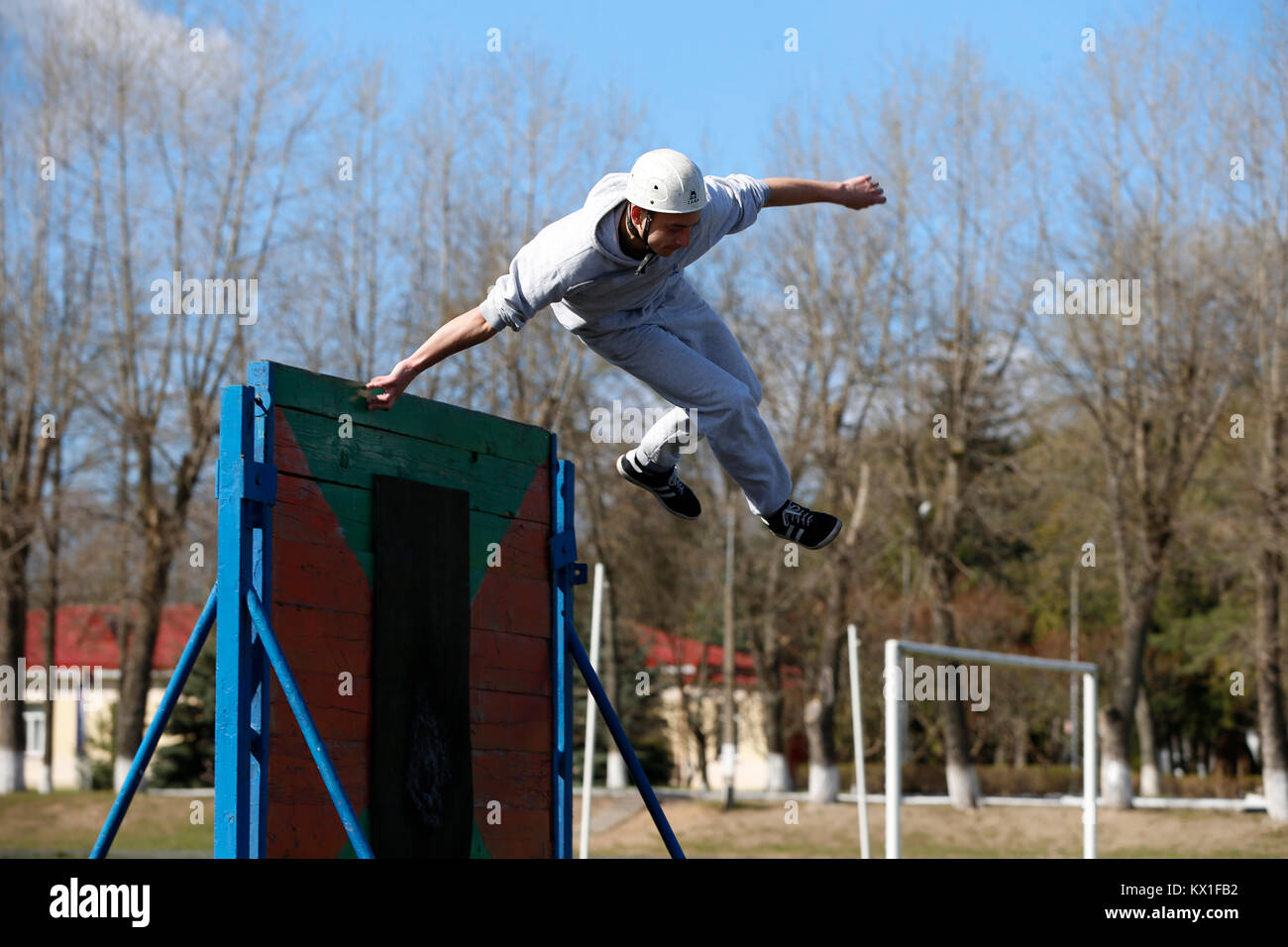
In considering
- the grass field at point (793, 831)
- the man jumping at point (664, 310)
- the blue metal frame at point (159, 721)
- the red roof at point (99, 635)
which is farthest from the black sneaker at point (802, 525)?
the red roof at point (99, 635)

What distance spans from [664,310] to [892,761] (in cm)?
709

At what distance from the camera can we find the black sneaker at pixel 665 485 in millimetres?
6223

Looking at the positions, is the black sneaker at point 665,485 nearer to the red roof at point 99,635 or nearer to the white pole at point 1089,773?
the white pole at point 1089,773

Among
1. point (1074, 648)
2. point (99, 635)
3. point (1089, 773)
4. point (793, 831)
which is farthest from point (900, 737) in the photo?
point (99, 635)

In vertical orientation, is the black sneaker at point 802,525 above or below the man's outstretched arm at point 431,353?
below

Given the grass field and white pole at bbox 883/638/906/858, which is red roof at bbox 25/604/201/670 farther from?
white pole at bbox 883/638/906/858

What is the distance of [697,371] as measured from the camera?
5.55 meters

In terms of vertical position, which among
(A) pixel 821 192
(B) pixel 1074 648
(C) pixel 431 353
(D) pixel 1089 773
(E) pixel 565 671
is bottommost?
(D) pixel 1089 773

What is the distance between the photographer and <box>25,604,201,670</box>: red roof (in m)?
37.2

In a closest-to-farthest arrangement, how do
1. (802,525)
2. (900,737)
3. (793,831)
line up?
(802,525), (900,737), (793,831)

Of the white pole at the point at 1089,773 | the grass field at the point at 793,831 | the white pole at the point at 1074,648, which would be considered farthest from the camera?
the white pole at the point at 1074,648

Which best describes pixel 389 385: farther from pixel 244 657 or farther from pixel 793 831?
pixel 793 831

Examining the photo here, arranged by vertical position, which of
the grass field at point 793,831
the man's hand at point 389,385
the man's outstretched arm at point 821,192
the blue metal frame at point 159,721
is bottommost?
the grass field at point 793,831
